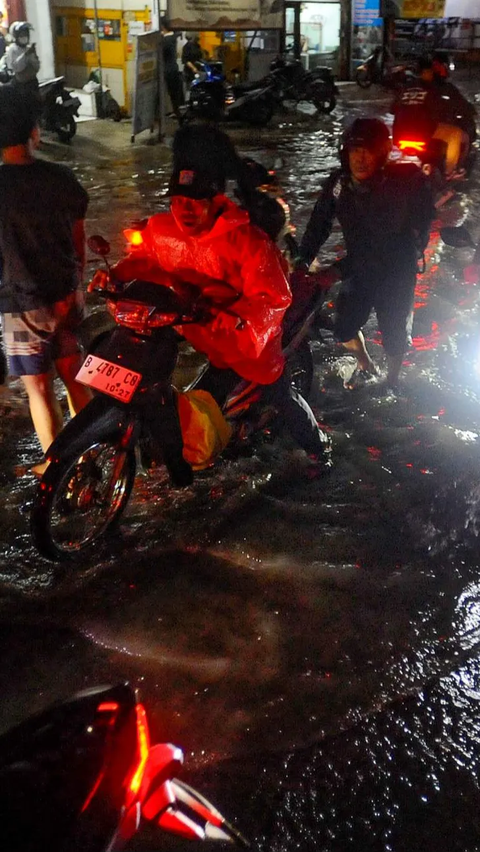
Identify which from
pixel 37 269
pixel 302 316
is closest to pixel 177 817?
pixel 37 269

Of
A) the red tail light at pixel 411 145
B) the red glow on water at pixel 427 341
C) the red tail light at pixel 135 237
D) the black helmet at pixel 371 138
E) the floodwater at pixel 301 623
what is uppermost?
the black helmet at pixel 371 138

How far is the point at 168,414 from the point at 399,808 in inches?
75.2

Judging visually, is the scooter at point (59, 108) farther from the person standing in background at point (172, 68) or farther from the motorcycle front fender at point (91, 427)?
the motorcycle front fender at point (91, 427)

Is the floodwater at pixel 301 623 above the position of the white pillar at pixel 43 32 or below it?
below

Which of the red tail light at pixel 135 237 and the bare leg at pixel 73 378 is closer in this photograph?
the red tail light at pixel 135 237

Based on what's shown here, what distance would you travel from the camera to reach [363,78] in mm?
23031

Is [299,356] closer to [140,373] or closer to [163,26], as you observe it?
[140,373]

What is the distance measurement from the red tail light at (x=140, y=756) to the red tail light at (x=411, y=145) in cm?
847

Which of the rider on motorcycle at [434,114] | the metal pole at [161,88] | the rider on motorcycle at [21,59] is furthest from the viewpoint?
the metal pole at [161,88]

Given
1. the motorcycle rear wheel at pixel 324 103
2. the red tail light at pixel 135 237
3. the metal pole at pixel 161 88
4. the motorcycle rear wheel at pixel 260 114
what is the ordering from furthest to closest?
the motorcycle rear wheel at pixel 324 103 → the motorcycle rear wheel at pixel 260 114 → the metal pole at pixel 161 88 → the red tail light at pixel 135 237

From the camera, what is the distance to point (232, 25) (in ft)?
45.2

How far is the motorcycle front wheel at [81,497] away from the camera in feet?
11.2

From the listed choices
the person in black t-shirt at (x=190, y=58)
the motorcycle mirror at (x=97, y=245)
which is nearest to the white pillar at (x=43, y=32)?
the person in black t-shirt at (x=190, y=58)

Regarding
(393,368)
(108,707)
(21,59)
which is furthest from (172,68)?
(108,707)
